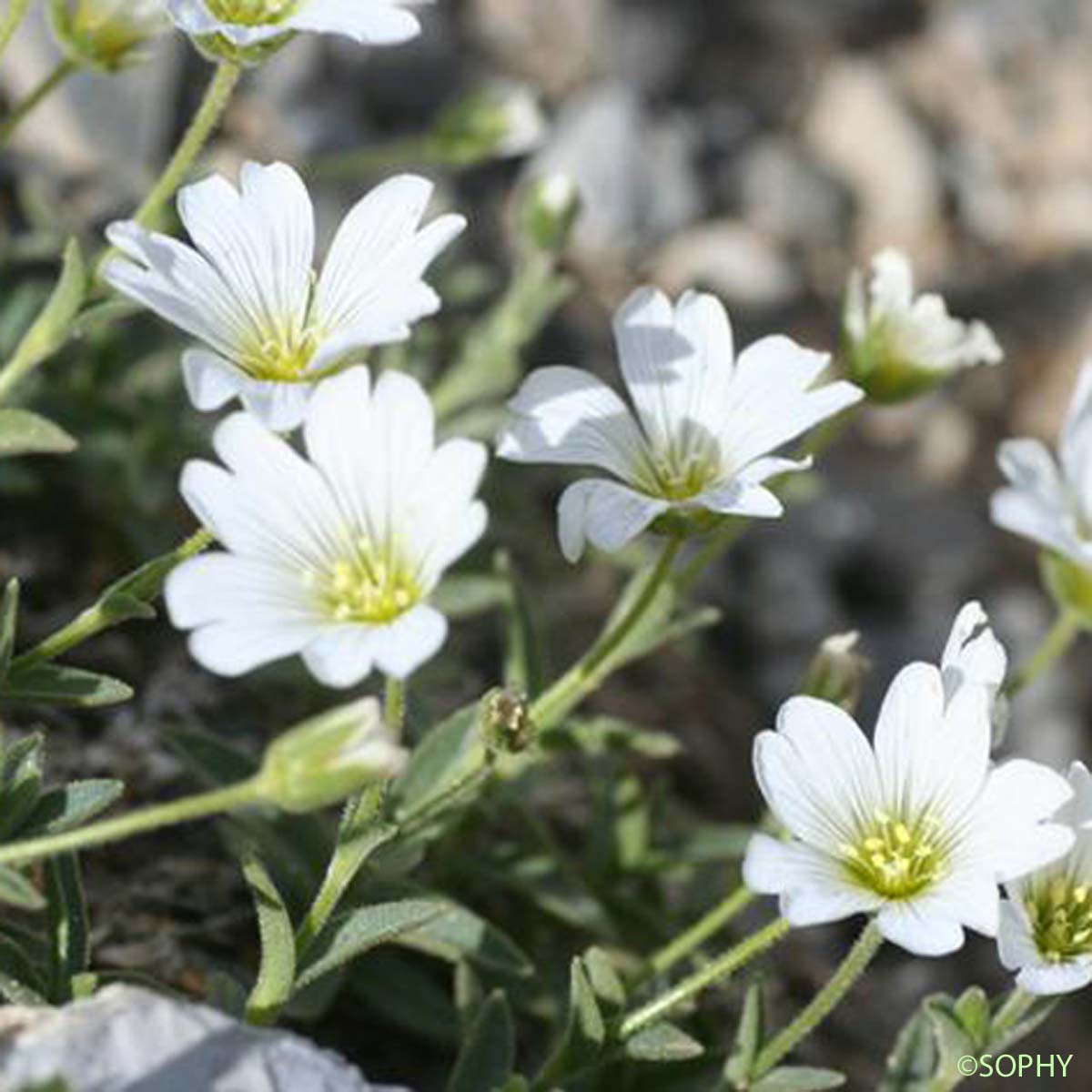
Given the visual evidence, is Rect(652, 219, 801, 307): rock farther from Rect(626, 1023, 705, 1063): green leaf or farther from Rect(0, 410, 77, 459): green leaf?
Rect(626, 1023, 705, 1063): green leaf

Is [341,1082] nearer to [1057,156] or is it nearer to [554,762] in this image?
[554,762]

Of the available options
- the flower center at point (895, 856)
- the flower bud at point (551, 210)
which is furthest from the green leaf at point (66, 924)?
the flower bud at point (551, 210)

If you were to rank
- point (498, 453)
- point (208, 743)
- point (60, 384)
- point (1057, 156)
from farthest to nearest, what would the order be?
point (1057, 156) < point (60, 384) < point (208, 743) < point (498, 453)

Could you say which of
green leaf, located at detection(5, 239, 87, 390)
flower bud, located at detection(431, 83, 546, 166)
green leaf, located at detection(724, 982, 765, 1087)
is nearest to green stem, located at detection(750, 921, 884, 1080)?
green leaf, located at detection(724, 982, 765, 1087)

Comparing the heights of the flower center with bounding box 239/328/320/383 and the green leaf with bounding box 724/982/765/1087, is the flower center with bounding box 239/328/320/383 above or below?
above

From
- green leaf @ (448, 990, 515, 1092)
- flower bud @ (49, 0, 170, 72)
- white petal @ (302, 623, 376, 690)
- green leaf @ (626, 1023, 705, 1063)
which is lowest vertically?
green leaf @ (448, 990, 515, 1092)

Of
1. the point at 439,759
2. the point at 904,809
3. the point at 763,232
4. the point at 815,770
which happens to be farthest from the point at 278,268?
the point at 763,232

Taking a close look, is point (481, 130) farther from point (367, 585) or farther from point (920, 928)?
point (920, 928)

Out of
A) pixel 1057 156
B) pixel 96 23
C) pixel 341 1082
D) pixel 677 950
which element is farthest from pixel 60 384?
pixel 1057 156
